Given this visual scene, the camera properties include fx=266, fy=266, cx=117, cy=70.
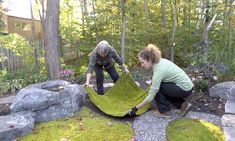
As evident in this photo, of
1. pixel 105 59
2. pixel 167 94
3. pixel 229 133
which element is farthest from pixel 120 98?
pixel 229 133

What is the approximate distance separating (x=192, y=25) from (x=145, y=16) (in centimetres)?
174

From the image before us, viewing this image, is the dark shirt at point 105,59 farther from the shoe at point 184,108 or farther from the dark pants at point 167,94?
the shoe at point 184,108

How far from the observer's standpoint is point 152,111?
383 cm

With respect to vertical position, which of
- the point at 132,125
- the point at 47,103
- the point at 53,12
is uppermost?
the point at 53,12

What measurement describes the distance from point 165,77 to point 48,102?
1671 millimetres

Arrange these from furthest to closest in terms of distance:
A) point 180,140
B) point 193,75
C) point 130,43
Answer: point 130,43, point 193,75, point 180,140

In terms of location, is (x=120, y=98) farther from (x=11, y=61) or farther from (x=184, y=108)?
(x=11, y=61)

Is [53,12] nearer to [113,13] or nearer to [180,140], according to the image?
[113,13]

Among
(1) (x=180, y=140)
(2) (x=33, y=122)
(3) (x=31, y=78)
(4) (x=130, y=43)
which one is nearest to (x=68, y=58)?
(4) (x=130, y=43)

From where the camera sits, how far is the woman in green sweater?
334cm

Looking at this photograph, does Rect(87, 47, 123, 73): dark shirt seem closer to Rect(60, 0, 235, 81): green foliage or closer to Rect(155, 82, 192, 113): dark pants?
Rect(155, 82, 192, 113): dark pants

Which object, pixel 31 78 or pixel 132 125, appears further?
pixel 31 78

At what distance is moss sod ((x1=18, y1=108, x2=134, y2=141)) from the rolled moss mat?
211mm

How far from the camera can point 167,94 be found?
3.55 m
